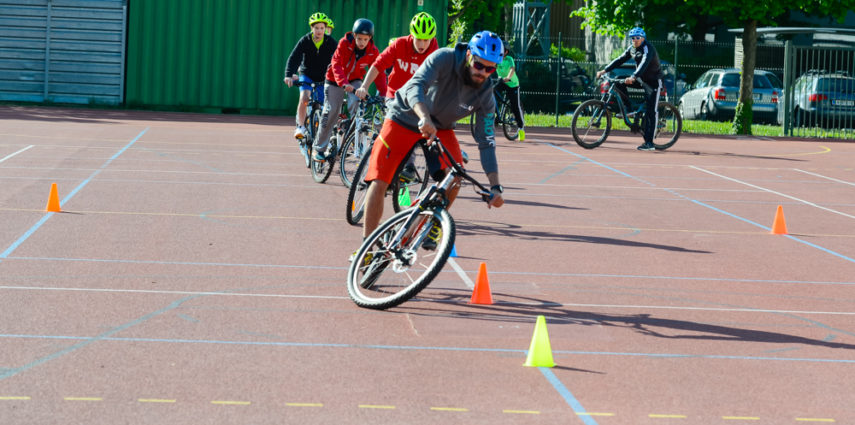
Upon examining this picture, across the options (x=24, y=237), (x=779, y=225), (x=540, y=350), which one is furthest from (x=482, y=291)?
(x=779, y=225)

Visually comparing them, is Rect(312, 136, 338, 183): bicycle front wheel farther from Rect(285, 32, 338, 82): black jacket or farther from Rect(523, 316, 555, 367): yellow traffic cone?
Rect(523, 316, 555, 367): yellow traffic cone

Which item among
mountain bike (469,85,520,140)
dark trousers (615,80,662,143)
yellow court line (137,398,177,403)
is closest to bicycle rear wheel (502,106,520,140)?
mountain bike (469,85,520,140)

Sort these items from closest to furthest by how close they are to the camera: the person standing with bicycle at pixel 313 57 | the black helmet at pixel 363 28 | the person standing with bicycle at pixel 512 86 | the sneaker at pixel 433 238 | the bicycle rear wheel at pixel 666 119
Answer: the sneaker at pixel 433 238 → the black helmet at pixel 363 28 → the person standing with bicycle at pixel 313 57 → the bicycle rear wheel at pixel 666 119 → the person standing with bicycle at pixel 512 86

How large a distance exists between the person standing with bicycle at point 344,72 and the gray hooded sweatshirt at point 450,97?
197 inches

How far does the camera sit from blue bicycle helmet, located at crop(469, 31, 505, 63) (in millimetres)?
7148

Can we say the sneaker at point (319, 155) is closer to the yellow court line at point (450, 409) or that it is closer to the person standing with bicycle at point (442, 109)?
the person standing with bicycle at point (442, 109)

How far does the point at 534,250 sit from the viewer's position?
31.7ft

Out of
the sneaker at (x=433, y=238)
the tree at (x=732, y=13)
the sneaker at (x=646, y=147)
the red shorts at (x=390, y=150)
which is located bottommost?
the sneaker at (x=433, y=238)

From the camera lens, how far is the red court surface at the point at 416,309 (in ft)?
17.4

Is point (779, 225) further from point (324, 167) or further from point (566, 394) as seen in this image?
point (566, 394)

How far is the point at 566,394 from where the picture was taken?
216 inches

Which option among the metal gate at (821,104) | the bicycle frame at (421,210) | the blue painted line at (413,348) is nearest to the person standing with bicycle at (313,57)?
the bicycle frame at (421,210)

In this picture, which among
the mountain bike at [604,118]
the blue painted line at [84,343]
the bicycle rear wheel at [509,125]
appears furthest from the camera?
the bicycle rear wheel at [509,125]

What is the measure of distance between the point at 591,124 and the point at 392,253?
1299 cm
